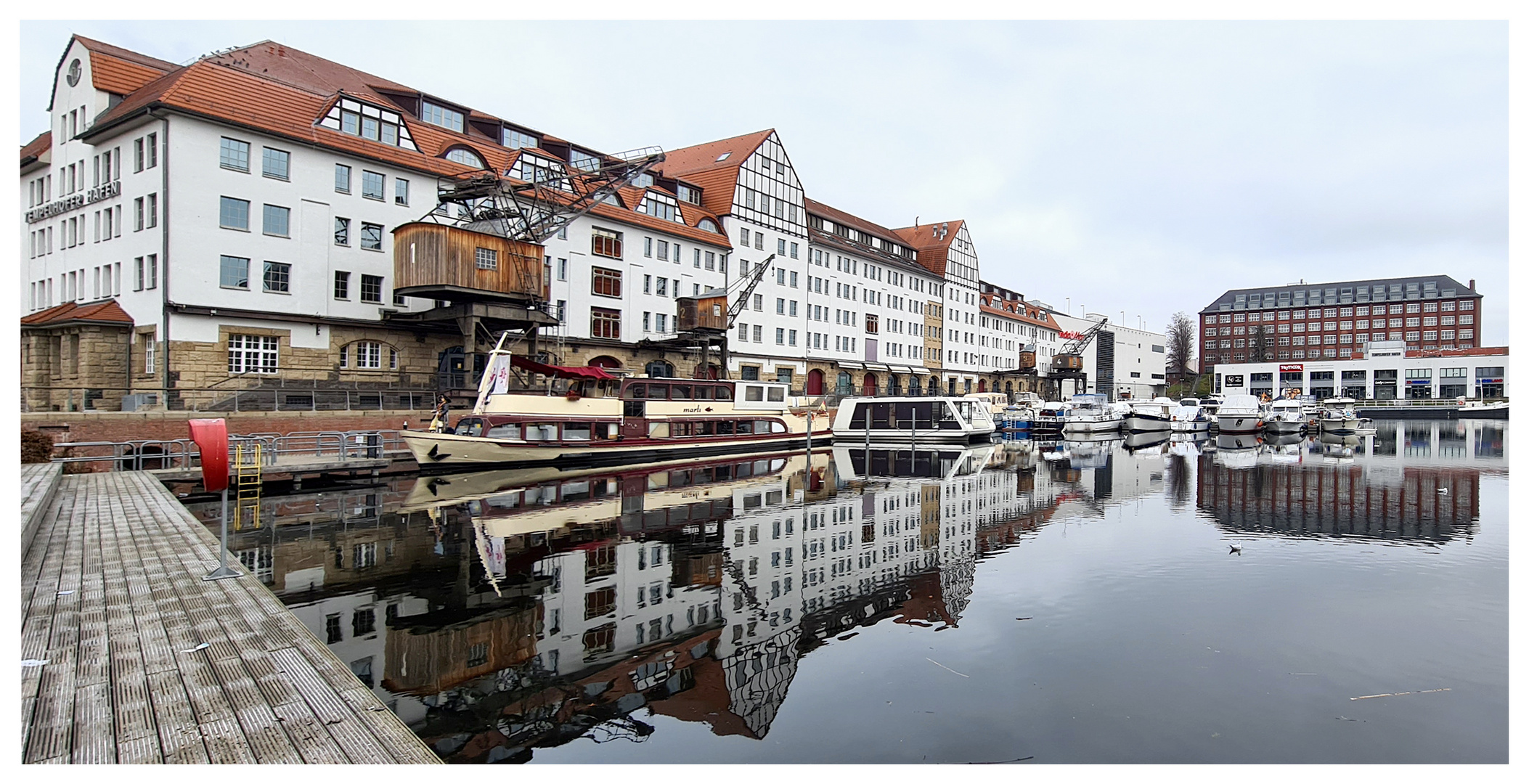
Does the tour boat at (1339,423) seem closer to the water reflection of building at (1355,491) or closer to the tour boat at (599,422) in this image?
the water reflection of building at (1355,491)

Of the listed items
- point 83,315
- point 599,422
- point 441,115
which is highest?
point 441,115

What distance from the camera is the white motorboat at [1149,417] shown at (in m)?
72.2

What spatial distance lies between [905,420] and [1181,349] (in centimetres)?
12121

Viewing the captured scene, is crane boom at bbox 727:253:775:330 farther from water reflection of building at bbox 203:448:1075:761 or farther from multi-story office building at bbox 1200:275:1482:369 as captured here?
multi-story office building at bbox 1200:275:1482:369

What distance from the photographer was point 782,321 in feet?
206

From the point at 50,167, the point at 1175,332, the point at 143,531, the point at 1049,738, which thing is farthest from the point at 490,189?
the point at 1175,332

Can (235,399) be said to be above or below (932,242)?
below

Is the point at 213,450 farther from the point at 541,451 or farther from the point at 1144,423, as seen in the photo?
the point at 1144,423

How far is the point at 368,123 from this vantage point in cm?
3925

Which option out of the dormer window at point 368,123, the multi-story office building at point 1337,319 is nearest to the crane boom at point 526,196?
the dormer window at point 368,123

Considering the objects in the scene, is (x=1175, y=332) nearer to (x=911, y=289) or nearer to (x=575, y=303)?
(x=911, y=289)

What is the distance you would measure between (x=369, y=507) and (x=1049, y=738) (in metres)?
18.5

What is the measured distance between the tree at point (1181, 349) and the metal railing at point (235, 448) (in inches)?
5862

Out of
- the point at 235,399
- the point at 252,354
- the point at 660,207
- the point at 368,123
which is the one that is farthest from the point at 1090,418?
the point at 235,399
